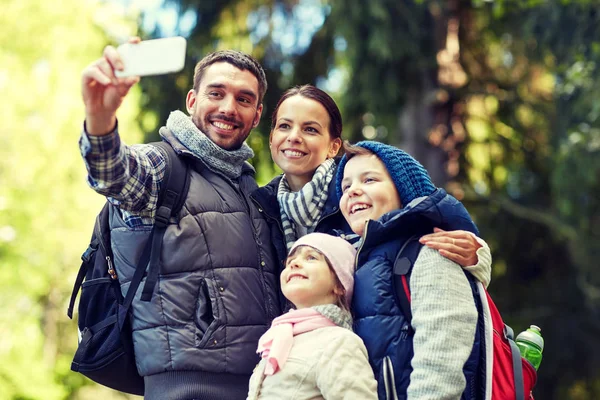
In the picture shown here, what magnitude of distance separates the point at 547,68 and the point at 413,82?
1426 mm

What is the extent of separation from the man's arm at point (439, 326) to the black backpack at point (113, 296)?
37.4 inches

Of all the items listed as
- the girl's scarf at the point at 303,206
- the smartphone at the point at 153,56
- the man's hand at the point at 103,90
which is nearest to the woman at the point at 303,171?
the girl's scarf at the point at 303,206

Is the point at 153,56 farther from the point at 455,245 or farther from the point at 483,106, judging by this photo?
the point at 483,106

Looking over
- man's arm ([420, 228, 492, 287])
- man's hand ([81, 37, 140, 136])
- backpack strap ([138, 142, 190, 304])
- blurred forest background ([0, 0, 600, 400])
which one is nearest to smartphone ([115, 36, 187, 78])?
man's hand ([81, 37, 140, 136])

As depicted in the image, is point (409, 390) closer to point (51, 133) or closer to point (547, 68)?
point (547, 68)

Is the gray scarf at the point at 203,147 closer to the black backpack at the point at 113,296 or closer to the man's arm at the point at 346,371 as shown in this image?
the black backpack at the point at 113,296

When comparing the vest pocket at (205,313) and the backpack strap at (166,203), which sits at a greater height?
the backpack strap at (166,203)

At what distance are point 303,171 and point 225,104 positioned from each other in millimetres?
439

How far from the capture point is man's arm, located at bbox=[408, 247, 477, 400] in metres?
2.64

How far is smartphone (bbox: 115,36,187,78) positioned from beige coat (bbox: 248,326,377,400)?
3.33 feet

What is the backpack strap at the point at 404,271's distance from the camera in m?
2.79

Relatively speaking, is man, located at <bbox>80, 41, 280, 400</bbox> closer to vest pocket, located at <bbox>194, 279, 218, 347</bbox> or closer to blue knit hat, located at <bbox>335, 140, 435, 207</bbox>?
vest pocket, located at <bbox>194, 279, 218, 347</bbox>

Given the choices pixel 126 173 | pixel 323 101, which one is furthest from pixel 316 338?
pixel 323 101

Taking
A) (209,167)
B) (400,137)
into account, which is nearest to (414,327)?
(209,167)
